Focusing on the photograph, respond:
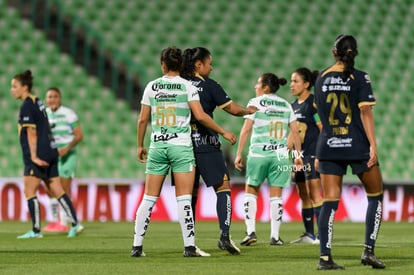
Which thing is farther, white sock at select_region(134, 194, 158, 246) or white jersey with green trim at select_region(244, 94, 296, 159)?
white jersey with green trim at select_region(244, 94, 296, 159)

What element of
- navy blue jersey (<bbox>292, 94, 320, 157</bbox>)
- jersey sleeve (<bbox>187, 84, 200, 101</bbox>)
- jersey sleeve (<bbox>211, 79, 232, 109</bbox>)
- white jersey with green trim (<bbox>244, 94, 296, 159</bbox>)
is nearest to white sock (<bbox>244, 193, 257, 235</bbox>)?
white jersey with green trim (<bbox>244, 94, 296, 159</bbox>)

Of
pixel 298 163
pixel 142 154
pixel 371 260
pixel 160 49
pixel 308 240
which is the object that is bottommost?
pixel 308 240

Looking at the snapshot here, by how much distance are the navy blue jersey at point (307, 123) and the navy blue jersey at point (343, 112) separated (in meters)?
3.80

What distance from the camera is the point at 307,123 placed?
38.9 feet

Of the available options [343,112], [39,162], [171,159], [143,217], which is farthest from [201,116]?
[39,162]

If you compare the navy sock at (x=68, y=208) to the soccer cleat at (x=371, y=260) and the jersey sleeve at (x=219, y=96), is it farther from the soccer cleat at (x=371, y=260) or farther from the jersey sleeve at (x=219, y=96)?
the soccer cleat at (x=371, y=260)

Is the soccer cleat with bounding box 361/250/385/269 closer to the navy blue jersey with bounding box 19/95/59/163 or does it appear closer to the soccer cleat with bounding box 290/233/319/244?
the soccer cleat with bounding box 290/233/319/244

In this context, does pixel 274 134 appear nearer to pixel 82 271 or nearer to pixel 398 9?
pixel 82 271

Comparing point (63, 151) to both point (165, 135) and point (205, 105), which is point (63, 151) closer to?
point (205, 105)

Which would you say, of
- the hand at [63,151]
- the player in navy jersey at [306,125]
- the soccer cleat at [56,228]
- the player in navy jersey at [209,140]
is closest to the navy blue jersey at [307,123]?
the player in navy jersey at [306,125]

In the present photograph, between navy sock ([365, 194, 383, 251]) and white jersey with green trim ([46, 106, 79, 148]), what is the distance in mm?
7273

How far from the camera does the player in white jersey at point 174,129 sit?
899 cm

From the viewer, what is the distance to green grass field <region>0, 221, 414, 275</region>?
802 centimetres

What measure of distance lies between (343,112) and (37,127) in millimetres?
5763
